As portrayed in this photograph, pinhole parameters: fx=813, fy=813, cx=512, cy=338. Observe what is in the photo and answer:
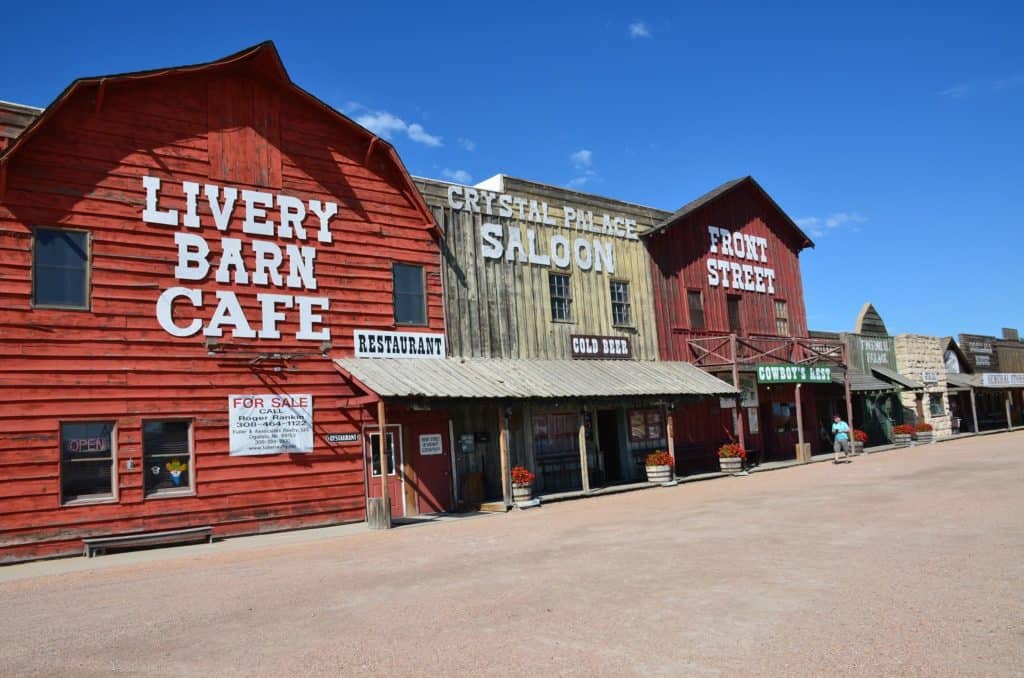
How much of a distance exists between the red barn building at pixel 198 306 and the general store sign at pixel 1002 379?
3353cm

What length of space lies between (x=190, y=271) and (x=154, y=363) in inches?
78.5

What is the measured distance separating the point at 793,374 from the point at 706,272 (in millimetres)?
Answer: 4557

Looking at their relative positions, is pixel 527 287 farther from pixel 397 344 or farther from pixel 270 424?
pixel 270 424

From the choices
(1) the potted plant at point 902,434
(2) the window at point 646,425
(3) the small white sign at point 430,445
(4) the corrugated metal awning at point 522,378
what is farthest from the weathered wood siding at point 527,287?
(1) the potted plant at point 902,434

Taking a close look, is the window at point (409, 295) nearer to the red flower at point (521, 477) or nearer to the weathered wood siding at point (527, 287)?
the weathered wood siding at point (527, 287)

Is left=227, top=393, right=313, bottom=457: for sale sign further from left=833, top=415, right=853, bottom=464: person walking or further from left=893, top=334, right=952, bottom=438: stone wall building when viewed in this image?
left=893, top=334, right=952, bottom=438: stone wall building

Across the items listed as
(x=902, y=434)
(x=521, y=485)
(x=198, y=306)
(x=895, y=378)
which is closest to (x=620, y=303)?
(x=521, y=485)

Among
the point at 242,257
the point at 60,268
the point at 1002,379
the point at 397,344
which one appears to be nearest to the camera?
the point at 60,268

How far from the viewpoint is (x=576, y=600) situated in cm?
841

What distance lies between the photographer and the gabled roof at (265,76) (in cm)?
1472

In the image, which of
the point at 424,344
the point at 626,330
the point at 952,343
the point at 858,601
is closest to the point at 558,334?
the point at 626,330

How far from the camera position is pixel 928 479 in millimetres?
18797

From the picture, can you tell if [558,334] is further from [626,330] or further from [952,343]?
[952,343]

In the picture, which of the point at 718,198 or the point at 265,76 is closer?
the point at 265,76
